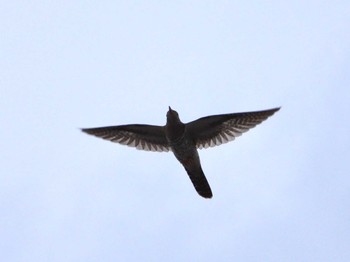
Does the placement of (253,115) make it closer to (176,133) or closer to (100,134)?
(176,133)

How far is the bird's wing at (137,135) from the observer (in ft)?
78.7

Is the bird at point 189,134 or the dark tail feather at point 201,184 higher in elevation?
the bird at point 189,134

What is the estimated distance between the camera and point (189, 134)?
23.6 meters

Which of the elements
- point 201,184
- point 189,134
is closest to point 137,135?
point 189,134

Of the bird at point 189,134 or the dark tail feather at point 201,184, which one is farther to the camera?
the dark tail feather at point 201,184

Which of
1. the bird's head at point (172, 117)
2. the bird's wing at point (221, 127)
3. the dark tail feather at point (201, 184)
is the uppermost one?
the bird's head at point (172, 117)

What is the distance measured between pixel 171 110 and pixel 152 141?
4.76 ft

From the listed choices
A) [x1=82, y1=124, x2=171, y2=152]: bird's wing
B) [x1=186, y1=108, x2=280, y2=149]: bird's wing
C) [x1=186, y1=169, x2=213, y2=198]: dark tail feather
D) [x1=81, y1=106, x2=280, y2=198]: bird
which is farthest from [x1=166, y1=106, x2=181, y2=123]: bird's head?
[x1=186, y1=169, x2=213, y2=198]: dark tail feather

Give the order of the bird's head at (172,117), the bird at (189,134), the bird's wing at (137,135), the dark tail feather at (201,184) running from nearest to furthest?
the bird's head at (172,117)
the bird at (189,134)
the dark tail feather at (201,184)
the bird's wing at (137,135)

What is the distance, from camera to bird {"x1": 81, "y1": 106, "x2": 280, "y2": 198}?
23219 mm

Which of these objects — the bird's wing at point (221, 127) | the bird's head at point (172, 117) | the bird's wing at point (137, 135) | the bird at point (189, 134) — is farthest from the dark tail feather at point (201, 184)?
the bird's head at point (172, 117)

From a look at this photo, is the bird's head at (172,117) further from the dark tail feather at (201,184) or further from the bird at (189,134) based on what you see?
the dark tail feather at (201,184)

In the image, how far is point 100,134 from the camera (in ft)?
79.5

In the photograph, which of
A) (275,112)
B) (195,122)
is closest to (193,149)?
(195,122)
